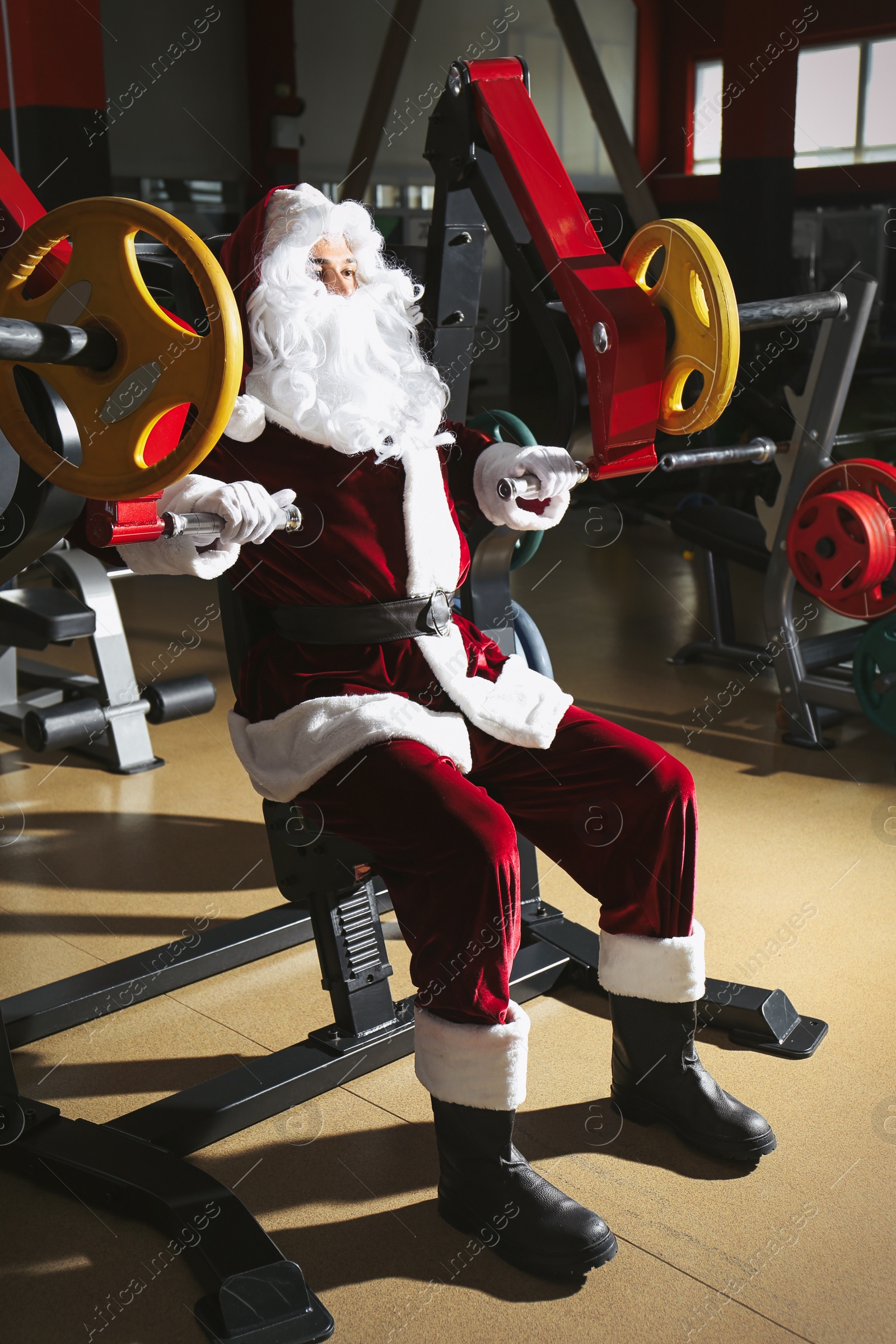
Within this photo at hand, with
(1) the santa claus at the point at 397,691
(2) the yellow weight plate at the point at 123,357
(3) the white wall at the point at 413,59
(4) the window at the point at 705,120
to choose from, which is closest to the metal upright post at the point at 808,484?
(1) the santa claus at the point at 397,691

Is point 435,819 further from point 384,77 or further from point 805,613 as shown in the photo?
point 384,77

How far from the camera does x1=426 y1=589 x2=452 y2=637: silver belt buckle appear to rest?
5.93 ft

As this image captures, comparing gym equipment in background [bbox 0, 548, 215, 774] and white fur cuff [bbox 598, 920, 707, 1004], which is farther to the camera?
gym equipment in background [bbox 0, 548, 215, 774]

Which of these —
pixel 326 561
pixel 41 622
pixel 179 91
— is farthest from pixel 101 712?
pixel 179 91

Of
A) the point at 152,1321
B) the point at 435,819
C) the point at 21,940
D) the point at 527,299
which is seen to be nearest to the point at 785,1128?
the point at 435,819

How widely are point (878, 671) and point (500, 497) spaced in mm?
1725

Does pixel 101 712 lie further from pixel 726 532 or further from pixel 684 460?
pixel 726 532

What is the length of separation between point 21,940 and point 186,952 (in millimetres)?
431

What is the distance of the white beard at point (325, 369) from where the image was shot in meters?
1.76

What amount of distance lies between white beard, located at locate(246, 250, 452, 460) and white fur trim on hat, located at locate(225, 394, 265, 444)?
0.04 metres

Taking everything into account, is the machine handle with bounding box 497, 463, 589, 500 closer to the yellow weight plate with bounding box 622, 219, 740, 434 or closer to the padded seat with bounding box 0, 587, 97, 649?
the yellow weight plate with bounding box 622, 219, 740, 434

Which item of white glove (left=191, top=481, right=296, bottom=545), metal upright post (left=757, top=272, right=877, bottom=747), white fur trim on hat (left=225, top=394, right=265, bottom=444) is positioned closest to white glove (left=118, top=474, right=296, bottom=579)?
white glove (left=191, top=481, right=296, bottom=545)

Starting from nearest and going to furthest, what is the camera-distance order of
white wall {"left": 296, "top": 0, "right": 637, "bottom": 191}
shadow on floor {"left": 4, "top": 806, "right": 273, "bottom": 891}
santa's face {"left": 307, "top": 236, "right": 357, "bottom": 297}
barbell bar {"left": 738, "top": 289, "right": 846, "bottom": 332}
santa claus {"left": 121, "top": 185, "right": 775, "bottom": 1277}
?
santa claus {"left": 121, "top": 185, "right": 775, "bottom": 1277} → santa's face {"left": 307, "top": 236, "right": 357, "bottom": 297} → barbell bar {"left": 738, "top": 289, "right": 846, "bottom": 332} → shadow on floor {"left": 4, "top": 806, "right": 273, "bottom": 891} → white wall {"left": 296, "top": 0, "right": 637, "bottom": 191}

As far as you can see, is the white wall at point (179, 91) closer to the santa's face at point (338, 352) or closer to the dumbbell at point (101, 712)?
the dumbbell at point (101, 712)
